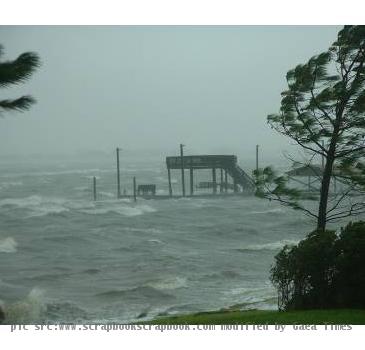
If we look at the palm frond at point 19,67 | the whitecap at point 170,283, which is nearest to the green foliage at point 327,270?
the whitecap at point 170,283

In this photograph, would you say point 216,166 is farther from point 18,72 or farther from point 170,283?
point 18,72

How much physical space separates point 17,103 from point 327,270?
9.99 ft

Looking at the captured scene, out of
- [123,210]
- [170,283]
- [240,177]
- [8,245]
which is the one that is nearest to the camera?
[240,177]

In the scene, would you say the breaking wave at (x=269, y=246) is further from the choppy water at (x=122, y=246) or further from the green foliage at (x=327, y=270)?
the green foliage at (x=327, y=270)

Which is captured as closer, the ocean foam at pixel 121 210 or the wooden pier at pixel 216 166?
the wooden pier at pixel 216 166

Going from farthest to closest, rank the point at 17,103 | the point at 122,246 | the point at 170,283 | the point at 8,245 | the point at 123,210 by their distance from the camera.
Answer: the point at 123,210 → the point at 122,246 → the point at 170,283 → the point at 8,245 → the point at 17,103

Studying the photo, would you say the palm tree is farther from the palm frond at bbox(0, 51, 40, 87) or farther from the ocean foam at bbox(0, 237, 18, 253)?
the ocean foam at bbox(0, 237, 18, 253)

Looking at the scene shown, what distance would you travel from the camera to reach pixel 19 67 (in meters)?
4.45

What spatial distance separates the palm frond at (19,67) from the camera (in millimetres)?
4441

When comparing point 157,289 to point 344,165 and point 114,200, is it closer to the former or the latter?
point 114,200

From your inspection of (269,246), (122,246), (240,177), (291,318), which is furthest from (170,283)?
(291,318)

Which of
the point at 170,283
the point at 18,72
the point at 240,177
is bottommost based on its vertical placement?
the point at 170,283

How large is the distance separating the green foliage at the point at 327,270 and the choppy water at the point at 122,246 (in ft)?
3.47

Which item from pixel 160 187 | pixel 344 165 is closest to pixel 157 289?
pixel 160 187
